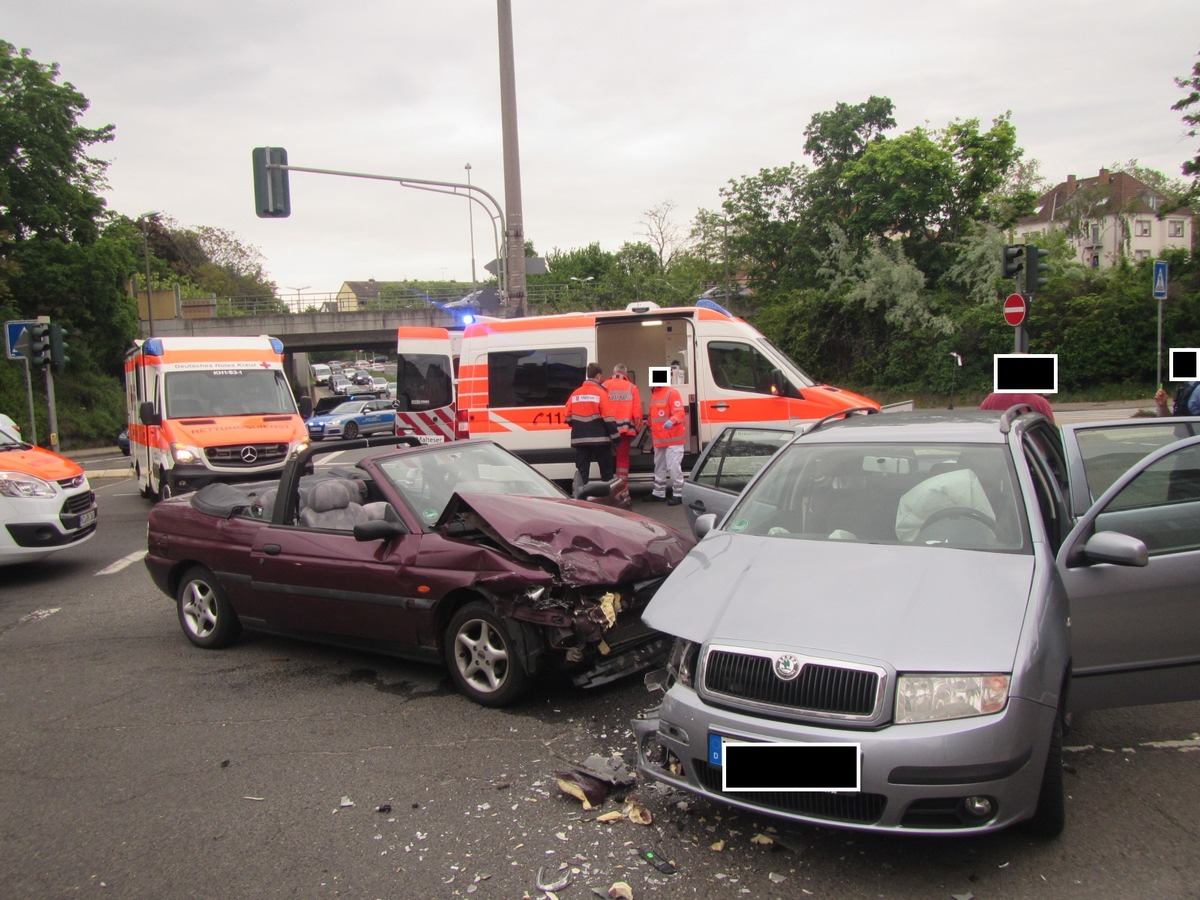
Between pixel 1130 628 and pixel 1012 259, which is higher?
pixel 1012 259

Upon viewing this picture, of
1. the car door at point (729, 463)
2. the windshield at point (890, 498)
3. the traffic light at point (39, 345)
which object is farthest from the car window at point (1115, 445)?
the traffic light at point (39, 345)

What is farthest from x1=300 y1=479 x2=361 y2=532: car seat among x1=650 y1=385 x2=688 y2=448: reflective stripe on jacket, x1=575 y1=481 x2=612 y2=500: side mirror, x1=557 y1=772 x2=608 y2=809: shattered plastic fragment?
x1=650 y1=385 x2=688 y2=448: reflective stripe on jacket

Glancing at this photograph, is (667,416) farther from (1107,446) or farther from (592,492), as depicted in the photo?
(1107,446)

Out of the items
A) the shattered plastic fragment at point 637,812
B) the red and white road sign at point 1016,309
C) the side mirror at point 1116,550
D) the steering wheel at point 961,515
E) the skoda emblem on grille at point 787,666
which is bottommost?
the shattered plastic fragment at point 637,812

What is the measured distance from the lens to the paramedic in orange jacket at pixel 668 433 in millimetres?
12406


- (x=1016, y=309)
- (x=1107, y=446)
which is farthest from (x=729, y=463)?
(x=1016, y=309)

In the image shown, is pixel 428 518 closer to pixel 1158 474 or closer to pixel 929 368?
pixel 1158 474

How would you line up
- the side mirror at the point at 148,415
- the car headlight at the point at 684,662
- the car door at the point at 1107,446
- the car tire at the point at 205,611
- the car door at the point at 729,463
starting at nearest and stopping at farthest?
the car headlight at the point at 684,662 → the car door at the point at 1107,446 → the car tire at the point at 205,611 → the car door at the point at 729,463 → the side mirror at the point at 148,415

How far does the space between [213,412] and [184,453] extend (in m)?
1.10

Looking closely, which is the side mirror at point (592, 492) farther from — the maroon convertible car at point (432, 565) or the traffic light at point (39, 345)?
the traffic light at point (39, 345)

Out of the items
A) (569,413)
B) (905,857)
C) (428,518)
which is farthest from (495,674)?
(569,413)

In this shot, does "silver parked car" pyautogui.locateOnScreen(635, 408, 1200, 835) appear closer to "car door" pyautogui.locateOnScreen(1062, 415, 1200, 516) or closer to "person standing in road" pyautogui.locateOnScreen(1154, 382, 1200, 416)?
"car door" pyautogui.locateOnScreen(1062, 415, 1200, 516)

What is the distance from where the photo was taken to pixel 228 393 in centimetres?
1405

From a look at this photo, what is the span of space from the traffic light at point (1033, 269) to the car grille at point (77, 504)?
1320 cm
